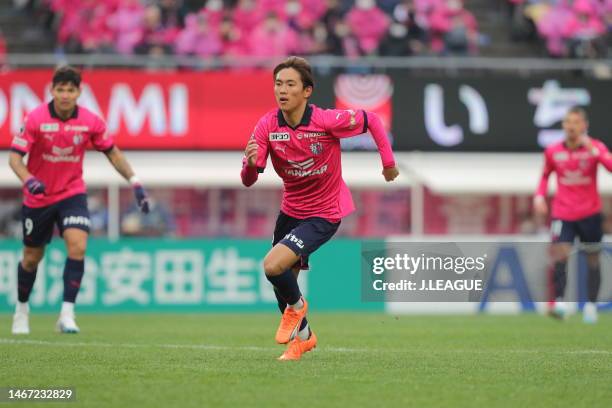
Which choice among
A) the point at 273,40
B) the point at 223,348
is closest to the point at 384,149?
the point at 223,348

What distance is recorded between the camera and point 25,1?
81.7 ft

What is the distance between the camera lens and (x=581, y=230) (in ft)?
53.0

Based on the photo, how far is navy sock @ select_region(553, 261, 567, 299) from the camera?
16.5m

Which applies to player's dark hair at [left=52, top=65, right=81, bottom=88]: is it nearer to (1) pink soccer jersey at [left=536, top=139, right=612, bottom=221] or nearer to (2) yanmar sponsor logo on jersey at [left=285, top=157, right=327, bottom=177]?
(2) yanmar sponsor logo on jersey at [left=285, top=157, right=327, bottom=177]

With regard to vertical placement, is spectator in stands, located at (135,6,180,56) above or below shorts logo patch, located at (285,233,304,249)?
above

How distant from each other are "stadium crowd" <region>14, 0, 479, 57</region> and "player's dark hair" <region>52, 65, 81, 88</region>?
380 inches

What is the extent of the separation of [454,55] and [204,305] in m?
6.59

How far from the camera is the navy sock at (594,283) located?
1614cm

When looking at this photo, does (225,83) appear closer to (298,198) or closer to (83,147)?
(83,147)

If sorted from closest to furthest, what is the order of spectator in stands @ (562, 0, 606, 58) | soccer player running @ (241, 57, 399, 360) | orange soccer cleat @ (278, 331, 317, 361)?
soccer player running @ (241, 57, 399, 360) → orange soccer cleat @ (278, 331, 317, 361) → spectator in stands @ (562, 0, 606, 58)

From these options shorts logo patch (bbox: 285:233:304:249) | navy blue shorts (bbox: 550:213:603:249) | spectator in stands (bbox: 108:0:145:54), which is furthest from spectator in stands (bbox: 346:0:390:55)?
shorts logo patch (bbox: 285:233:304:249)

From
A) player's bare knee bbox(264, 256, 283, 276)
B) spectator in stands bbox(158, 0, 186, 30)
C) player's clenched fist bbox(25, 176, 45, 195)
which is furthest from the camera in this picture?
spectator in stands bbox(158, 0, 186, 30)

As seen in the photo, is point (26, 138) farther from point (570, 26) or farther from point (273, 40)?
point (570, 26)

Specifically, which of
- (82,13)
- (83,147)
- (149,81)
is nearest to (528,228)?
(149,81)
